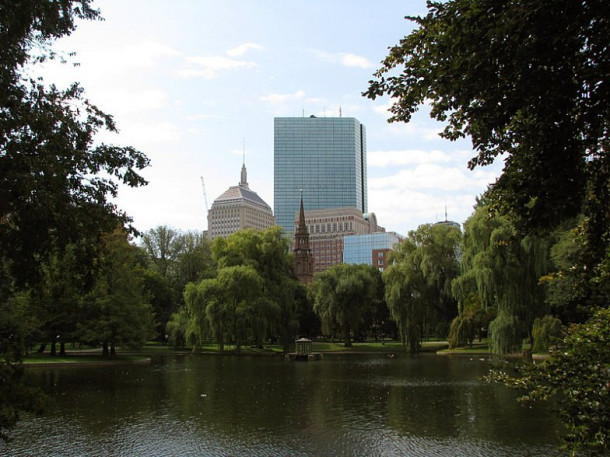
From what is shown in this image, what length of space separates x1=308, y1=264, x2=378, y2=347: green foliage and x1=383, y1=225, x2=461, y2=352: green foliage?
8.39 meters

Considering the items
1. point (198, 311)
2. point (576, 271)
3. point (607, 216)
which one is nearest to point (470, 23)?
point (607, 216)

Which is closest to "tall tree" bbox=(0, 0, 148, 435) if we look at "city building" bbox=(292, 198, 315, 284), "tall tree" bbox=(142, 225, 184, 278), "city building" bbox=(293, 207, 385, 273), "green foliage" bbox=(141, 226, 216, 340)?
"green foliage" bbox=(141, 226, 216, 340)

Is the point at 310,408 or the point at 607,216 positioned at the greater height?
the point at 607,216

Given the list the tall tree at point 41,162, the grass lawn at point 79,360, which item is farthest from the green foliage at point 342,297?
the tall tree at point 41,162

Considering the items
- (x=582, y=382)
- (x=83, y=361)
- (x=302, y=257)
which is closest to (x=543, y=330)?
(x=582, y=382)

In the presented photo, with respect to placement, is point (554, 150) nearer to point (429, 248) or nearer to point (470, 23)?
point (470, 23)

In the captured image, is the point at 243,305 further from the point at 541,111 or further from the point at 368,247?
the point at 368,247

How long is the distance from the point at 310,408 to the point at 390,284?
106 ft

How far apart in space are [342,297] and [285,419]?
140ft

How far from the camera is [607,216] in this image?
6.38 metres

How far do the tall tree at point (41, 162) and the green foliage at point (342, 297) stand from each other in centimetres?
4810

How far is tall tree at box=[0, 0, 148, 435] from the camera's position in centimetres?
903

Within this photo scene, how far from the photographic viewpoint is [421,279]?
49.7 metres

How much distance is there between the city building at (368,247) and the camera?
177125 mm
